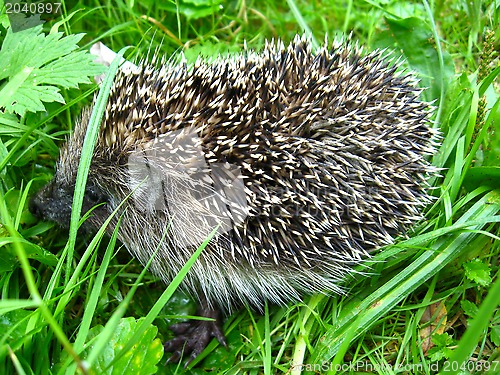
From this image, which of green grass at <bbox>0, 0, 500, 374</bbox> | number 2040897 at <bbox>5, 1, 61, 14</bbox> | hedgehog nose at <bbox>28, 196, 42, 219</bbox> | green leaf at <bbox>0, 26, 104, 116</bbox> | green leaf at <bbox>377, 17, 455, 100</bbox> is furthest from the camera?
green leaf at <bbox>377, 17, 455, 100</bbox>

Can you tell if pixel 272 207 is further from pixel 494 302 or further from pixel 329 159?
pixel 494 302

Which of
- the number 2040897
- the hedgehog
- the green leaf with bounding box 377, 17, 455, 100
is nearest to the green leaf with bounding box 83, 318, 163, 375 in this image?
the hedgehog

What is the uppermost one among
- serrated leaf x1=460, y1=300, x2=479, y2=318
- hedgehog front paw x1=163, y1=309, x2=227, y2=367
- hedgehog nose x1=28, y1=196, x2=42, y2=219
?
hedgehog nose x1=28, y1=196, x2=42, y2=219

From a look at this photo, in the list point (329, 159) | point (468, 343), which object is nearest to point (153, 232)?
point (329, 159)

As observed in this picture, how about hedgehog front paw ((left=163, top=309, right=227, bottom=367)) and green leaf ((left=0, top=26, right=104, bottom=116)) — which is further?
hedgehog front paw ((left=163, top=309, right=227, bottom=367))

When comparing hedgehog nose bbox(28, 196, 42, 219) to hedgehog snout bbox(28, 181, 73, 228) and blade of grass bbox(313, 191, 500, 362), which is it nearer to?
hedgehog snout bbox(28, 181, 73, 228)

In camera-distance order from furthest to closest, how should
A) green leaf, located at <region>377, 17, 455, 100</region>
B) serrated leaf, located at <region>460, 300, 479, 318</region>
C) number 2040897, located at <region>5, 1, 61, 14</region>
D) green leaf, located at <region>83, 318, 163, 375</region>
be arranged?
green leaf, located at <region>377, 17, 455, 100</region> < number 2040897, located at <region>5, 1, 61, 14</region> < serrated leaf, located at <region>460, 300, 479, 318</region> < green leaf, located at <region>83, 318, 163, 375</region>
